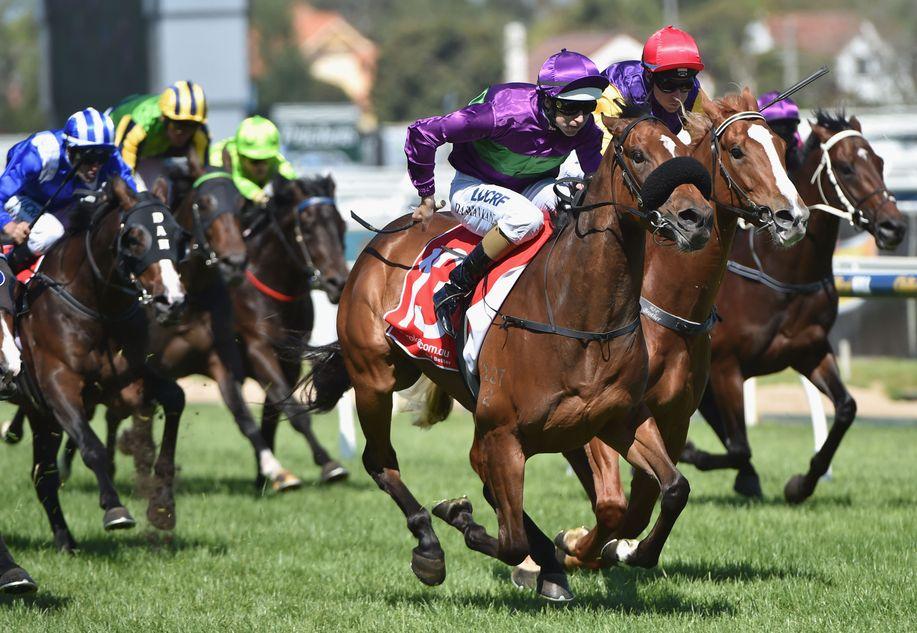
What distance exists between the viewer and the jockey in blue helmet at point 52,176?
6.99 meters

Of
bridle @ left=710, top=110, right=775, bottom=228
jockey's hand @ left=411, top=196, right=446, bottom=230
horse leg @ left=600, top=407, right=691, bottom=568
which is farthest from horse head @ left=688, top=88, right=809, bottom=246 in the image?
jockey's hand @ left=411, top=196, right=446, bottom=230

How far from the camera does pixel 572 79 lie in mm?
5438

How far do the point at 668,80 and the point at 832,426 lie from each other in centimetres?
258

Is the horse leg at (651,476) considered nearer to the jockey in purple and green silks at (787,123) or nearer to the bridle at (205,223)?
the jockey in purple and green silks at (787,123)

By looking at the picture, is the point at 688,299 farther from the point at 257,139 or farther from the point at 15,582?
the point at 257,139

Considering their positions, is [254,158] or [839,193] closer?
[839,193]

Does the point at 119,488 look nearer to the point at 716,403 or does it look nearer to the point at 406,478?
the point at 406,478

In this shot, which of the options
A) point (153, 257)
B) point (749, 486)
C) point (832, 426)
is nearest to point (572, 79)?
point (153, 257)

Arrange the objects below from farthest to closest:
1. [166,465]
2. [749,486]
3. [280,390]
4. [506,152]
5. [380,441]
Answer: [280,390], [749,486], [166,465], [380,441], [506,152]

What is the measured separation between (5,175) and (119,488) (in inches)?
125

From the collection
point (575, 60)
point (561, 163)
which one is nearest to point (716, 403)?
point (561, 163)

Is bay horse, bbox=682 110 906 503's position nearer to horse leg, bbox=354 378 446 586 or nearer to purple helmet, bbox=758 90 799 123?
purple helmet, bbox=758 90 799 123

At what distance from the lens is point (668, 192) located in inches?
190

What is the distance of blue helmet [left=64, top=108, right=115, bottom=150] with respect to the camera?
7062 millimetres
